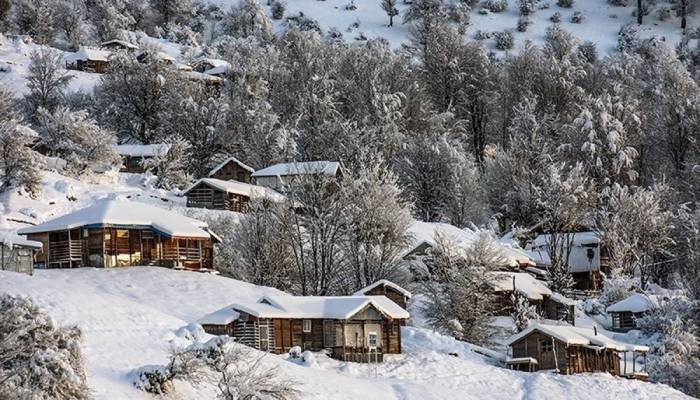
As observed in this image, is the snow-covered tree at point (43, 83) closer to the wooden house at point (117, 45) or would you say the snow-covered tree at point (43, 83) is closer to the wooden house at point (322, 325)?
the wooden house at point (117, 45)

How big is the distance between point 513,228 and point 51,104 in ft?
141

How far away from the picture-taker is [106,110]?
9875 centimetres

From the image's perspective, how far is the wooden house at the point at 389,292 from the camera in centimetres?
5884

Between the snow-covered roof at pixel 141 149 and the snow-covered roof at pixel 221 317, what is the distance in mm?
40014

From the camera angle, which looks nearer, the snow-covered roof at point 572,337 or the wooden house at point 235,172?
the snow-covered roof at point 572,337

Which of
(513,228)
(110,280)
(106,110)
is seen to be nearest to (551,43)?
(513,228)

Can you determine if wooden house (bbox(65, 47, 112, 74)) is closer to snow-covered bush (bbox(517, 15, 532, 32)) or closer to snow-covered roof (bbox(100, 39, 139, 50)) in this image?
snow-covered roof (bbox(100, 39, 139, 50))

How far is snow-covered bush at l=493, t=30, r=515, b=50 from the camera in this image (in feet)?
420

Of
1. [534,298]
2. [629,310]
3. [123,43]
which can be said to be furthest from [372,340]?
[123,43]

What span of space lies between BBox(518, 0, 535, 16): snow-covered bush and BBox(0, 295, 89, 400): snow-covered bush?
11474 cm

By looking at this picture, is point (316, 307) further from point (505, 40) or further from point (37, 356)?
point (505, 40)

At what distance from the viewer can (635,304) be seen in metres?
67.5

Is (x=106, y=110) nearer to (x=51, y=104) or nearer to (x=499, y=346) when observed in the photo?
(x=51, y=104)

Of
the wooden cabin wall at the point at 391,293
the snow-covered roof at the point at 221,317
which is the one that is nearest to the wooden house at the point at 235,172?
the wooden cabin wall at the point at 391,293
